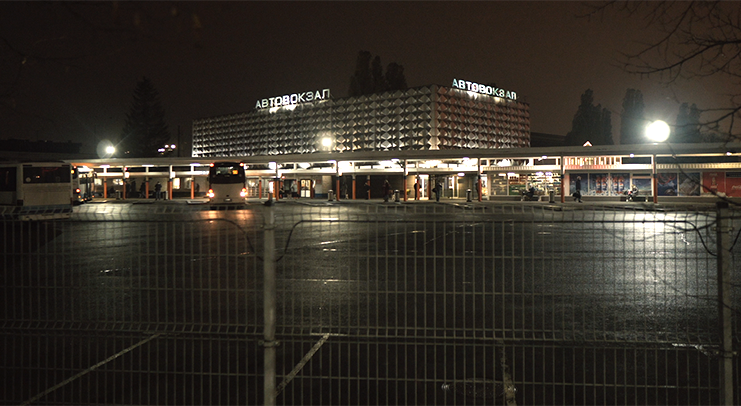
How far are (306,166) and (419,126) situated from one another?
80.2 ft

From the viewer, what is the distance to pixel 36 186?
26922 millimetres

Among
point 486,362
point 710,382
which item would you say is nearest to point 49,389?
point 486,362

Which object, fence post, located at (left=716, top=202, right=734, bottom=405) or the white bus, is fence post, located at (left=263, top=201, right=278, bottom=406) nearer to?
fence post, located at (left=716, top=202, right=734, bottom=405)

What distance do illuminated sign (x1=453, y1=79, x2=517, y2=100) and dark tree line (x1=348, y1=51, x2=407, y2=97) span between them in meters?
9.12

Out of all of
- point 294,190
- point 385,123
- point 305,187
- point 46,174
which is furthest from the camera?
point 385,123

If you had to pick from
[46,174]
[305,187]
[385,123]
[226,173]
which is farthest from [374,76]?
[46,174]

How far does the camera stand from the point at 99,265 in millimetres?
11445

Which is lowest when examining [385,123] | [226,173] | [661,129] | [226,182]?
[661,129]

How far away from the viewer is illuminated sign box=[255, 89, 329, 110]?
302ft

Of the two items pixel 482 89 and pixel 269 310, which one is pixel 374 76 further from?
pixel 269 310

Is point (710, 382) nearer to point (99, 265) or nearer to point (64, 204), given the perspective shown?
point (99, 265)

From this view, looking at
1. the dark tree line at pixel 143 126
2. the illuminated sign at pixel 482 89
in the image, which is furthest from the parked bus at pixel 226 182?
the dark tree line at pixel 143 126

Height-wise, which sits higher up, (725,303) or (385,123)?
(385,123)

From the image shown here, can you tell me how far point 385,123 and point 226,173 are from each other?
144ft
